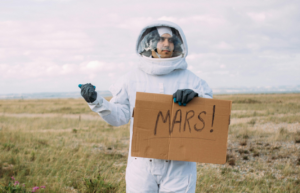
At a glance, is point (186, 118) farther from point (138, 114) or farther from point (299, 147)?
point (299, 147)

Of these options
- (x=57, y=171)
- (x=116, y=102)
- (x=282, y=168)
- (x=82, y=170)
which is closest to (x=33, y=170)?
(x=57, y=171)

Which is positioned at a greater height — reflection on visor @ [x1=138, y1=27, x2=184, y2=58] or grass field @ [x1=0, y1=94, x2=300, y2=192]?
reflection on visor @ [x1=138, y1=27, x2=184, y2=58]

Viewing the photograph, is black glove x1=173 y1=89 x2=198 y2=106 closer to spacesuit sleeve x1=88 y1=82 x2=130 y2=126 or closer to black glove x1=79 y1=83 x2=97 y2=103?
spacesuit sleeve x1=88 y1=82 x2=130 y2=126

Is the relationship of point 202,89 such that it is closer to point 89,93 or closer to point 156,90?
point 156,90

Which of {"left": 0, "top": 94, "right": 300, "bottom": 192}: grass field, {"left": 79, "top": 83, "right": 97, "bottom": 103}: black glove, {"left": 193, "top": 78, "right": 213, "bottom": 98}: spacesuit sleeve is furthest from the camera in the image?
{"left": 0, "top": 94, "right": 300, "bottom": 192}: grass field

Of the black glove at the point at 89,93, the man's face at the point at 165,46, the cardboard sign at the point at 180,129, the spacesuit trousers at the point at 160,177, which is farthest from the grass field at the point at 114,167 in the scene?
the man's face at the point at 165,46

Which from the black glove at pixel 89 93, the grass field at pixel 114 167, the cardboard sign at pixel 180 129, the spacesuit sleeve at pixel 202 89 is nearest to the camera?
the black glove at pixel 89 93

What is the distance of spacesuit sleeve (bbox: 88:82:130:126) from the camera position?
192cm

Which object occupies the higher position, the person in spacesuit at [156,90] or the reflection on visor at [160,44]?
the reflection on visor at [160,44]

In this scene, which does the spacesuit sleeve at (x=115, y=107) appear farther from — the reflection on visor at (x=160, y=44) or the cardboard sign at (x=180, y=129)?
the reflection on visor at (x=160, y=44)

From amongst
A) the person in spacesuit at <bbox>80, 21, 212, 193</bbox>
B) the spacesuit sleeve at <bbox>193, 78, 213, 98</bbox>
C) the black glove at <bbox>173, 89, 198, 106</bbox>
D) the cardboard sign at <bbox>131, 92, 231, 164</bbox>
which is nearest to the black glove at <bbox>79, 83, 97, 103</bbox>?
the person in spacesuit at <bbox>80, 21, 212, 193</bbox>

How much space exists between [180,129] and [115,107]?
62 centimetres

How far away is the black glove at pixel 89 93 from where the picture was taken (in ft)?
6.06

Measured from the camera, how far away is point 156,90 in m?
2.20
